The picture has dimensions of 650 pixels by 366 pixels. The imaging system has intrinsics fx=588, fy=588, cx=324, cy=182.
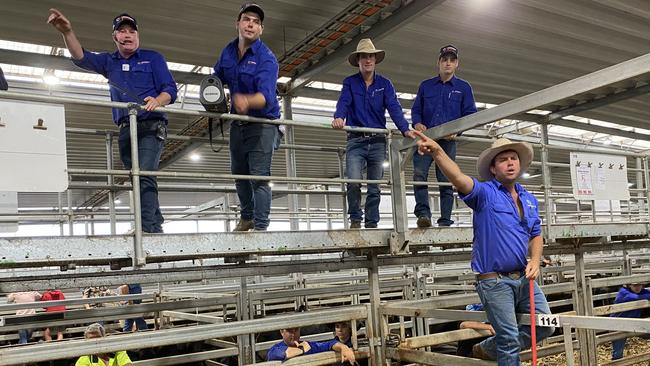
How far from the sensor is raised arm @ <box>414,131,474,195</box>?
327cm

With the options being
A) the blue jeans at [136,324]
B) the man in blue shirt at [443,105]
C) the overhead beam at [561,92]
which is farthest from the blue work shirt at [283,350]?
the blue jeans at [136,324]

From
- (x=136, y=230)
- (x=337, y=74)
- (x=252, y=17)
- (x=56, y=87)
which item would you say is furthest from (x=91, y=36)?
(x=136, y=230)

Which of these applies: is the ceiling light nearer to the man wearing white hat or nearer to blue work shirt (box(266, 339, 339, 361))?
blue work shirt (box(266, 339, 339, 361))

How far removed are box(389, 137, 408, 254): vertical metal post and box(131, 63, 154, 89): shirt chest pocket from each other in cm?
200

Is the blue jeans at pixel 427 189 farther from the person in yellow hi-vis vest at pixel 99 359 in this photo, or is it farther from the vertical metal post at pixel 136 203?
the person in yellow hi-vis vest at pixel 99 359

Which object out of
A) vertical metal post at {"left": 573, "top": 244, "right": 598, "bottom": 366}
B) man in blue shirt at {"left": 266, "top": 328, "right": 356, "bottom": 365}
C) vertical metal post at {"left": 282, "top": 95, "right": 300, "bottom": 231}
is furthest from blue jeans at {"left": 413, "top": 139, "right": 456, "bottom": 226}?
vertical metal post at {"left": 282, "top": 95, "right": 300, "bottom": 231}

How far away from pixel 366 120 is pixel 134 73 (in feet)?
6.76

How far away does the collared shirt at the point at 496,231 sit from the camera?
3.46m

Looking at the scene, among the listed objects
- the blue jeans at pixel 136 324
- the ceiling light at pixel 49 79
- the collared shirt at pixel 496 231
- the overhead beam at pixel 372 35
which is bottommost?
the blue jeans at pixel 136 324

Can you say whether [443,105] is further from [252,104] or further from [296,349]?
[296,349]

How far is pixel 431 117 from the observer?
18.9ft

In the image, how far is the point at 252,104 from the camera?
4.20 metres

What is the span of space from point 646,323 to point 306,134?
1293cm

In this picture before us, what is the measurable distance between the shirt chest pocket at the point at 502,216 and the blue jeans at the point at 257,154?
166cm
